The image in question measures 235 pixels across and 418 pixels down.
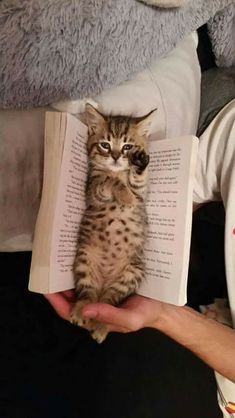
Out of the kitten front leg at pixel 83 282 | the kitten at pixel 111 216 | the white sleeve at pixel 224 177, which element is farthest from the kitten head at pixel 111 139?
the white sleeve at pixel 224 177

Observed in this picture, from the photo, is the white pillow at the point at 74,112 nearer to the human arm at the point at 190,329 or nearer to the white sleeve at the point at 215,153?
the white sleeve at the point at 215,153

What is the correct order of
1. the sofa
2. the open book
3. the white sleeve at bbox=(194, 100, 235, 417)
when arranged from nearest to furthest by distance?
the open book
the sofa
the white sleeve at bbox=(194, 100, 235, 417)

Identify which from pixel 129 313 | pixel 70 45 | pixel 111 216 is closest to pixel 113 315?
pixel 129 313

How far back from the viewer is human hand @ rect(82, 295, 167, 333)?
53 centimetres

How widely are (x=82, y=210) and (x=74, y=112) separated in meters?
0.15

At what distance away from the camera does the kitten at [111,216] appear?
22.5 inches

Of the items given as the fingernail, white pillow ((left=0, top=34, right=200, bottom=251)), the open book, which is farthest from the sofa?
the fingernail

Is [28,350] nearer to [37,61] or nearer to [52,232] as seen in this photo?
[52,232]

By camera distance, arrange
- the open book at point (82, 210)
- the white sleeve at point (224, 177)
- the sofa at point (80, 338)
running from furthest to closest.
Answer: the white sleeve at point (224, 177) → the sofa at point (80, 338) → the open book at point (82, 210)

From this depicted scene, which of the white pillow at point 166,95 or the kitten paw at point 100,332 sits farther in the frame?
the white pillow at point 166,95

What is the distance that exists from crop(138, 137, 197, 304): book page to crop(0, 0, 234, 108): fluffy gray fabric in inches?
5.6

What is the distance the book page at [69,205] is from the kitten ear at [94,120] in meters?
0.02

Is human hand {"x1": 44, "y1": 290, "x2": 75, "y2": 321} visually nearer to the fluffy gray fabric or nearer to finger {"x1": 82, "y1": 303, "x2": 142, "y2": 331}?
finger {"x1": 82, "y1": 303, "x2": 142, "y2": 331}

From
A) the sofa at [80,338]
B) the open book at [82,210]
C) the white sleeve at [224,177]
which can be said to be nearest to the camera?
the open book at [82,210]
